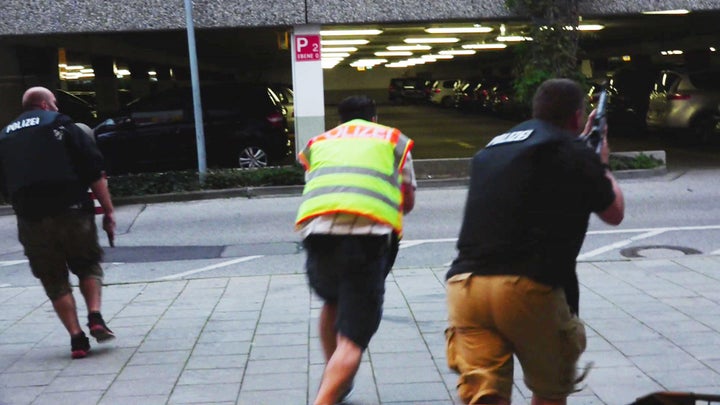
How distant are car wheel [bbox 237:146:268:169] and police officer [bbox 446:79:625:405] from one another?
43.5 feet

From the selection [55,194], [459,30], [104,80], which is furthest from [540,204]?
[104,80]

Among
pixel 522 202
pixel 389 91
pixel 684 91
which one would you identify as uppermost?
pixel 522 202

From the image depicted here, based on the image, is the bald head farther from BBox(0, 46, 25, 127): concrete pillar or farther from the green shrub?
BBox(0, 46, 25, 127): concrete pillar

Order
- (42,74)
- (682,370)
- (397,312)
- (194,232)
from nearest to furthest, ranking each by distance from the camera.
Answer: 1. (682,370)
2. (397,312)
3. (194,232)
4. (42,74)

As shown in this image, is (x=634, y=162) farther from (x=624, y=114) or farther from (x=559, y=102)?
(x=559, y=102)

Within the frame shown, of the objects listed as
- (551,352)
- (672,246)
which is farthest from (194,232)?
(551,352)

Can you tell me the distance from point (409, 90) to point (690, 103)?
1205 inches

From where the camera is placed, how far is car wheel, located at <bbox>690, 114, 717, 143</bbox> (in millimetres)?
19453

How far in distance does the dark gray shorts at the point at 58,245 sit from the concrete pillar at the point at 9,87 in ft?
41.6

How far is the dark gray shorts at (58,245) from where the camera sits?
561cm

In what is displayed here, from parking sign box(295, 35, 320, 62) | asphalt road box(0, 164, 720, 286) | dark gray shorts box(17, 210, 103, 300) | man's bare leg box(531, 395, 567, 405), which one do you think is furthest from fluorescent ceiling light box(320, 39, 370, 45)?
man's bare leg box(531, 395, 567, 405)

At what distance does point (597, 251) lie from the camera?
9.03m

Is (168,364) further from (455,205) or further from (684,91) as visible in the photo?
(684,91)

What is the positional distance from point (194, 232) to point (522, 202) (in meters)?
8.53
